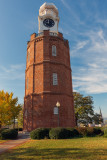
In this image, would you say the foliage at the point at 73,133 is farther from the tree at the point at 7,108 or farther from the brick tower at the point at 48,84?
the tree at the point at 7,108

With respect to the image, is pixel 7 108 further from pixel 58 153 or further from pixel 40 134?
pixel 58 153

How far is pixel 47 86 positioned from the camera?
66.0ft

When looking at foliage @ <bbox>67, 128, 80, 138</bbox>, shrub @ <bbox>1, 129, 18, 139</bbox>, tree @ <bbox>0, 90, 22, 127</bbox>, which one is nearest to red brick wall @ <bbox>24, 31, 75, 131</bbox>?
tree @ <bbox>0, 90, 22, 127</bbox>

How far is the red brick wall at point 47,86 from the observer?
19.2 m

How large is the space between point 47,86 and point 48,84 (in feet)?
1.17

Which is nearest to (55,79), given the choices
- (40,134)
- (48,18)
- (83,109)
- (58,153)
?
(40,134)

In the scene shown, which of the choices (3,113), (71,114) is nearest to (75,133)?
(71,114)

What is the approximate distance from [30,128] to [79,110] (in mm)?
21281

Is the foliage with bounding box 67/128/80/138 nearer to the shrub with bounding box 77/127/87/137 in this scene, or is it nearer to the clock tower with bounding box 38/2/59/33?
the shrub with bounding box 77/127/87/137

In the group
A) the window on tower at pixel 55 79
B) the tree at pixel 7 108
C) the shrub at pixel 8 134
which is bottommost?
the shrub at pixel 8 134

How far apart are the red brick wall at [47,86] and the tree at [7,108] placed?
2.26 metres

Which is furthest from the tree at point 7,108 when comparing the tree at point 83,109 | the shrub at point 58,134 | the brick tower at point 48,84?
the tree at point 83,109

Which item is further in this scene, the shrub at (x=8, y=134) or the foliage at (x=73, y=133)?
the shrub at (x=8, y=134)

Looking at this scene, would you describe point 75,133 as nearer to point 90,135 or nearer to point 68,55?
point 90,135
